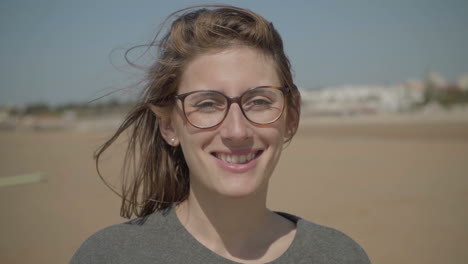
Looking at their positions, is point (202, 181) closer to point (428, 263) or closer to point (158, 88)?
point (158, 88)

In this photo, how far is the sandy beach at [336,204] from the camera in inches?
266

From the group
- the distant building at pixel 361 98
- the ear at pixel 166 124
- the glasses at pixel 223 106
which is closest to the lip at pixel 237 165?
the glasses at pixel 223 106

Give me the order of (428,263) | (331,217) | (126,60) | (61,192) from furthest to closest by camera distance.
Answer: (61,192), (331,217), (428,263), (126,60)

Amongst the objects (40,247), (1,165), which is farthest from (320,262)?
(1,165)

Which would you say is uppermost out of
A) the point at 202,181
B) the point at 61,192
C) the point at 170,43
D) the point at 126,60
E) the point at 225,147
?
the point at 170,43

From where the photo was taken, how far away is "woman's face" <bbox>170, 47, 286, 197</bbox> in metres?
1.86

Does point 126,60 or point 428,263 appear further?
point 428,263

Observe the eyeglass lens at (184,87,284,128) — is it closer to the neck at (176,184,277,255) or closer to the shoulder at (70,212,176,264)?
the neck at (176,184,277,255)

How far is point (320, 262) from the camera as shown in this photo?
73.2 inches

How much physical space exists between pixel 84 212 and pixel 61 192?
2.54m

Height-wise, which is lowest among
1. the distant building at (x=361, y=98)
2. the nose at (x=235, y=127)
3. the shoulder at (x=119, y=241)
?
the distant building at (x=361, y=98)

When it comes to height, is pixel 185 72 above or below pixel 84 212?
above

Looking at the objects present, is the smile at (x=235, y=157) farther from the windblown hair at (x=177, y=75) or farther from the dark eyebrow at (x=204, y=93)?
the windblown hair at (x=177, y=75)

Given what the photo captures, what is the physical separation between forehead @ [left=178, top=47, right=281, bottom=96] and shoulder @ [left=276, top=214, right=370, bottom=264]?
0.75m
